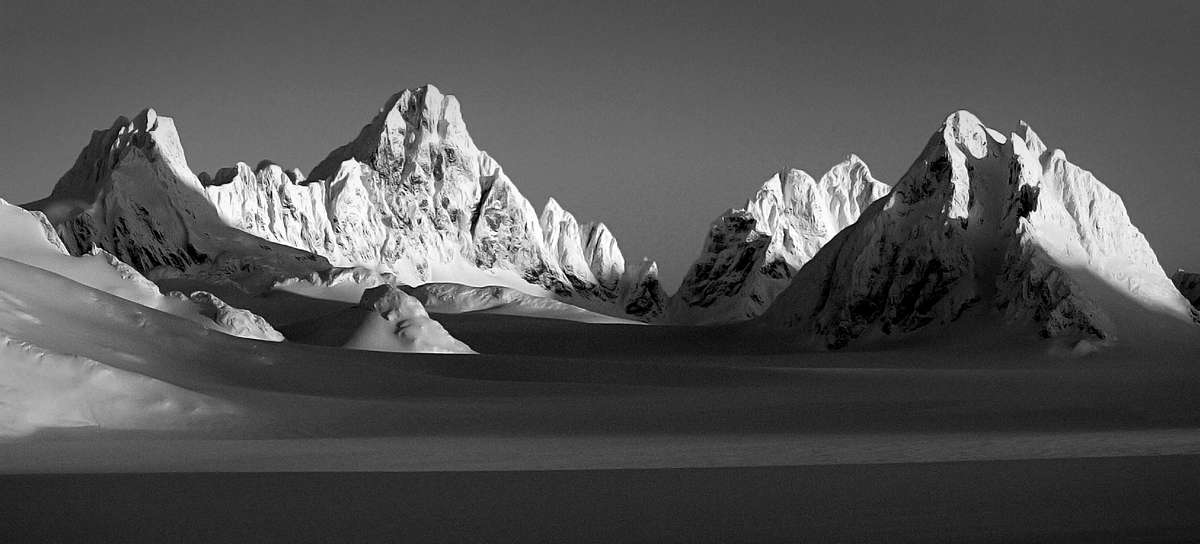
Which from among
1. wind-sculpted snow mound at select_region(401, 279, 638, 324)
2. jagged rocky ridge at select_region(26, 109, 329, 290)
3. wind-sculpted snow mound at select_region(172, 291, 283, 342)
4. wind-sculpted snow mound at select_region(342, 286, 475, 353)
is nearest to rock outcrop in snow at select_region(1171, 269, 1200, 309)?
wind-sculpted snow mound at select_region(401, 279, 638, 324)

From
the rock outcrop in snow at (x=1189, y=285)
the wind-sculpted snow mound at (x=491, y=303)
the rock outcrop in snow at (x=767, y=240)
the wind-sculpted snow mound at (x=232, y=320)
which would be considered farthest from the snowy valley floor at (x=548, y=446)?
the rock outcrop in snow at (x=767, y=240)

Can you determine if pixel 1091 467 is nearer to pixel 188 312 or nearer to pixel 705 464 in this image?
pixel 705 464

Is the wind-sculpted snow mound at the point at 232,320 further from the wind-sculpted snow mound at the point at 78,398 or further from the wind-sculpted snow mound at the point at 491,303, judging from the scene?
the wind-sculpted snow mound at the point at 491,303

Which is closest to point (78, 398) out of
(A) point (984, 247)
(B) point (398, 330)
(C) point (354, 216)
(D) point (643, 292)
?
(B) point (398, 330)

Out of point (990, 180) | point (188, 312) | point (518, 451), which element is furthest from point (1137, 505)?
point (990, 180)

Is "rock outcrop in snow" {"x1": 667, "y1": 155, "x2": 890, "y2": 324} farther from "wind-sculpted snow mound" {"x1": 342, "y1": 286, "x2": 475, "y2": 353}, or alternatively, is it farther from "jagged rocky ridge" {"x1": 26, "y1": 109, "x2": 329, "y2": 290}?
"wind-sculpted snow mound" {"x1": 342, "y1": 286, "x2": 475, "y2": 353}

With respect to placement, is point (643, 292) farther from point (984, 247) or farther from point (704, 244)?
point (984, 247)
